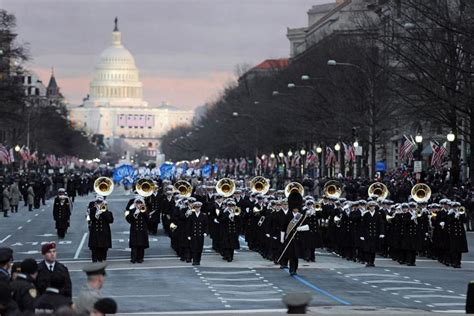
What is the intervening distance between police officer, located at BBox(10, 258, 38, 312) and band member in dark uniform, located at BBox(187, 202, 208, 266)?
781 inches

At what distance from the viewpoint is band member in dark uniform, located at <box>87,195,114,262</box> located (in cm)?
3862

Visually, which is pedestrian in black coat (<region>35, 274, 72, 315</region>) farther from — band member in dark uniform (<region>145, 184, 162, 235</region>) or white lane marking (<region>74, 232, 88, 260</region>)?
band member in dark uniform (<region>145, 184, 162, 235</region>)

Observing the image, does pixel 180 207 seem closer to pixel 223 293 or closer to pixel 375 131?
pixel 223 293

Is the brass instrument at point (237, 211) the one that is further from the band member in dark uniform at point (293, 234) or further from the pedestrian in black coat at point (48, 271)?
the pedestrian in black coat at point (48, 271)

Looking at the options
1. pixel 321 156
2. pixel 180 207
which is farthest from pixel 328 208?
pixel 321 156

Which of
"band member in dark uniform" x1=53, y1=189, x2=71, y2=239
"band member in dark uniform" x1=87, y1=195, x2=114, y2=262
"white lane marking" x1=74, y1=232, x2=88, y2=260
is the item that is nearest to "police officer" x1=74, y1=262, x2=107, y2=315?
"band member in dark uniform" x1=87, y1=195, x2=114, y2=262

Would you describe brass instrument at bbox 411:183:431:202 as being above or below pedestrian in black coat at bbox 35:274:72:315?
above

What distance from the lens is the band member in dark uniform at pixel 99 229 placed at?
38.6m

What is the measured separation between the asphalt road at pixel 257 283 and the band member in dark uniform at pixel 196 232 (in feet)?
1.15

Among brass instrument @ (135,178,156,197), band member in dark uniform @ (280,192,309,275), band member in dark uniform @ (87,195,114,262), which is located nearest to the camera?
band member in dark uniform @ (280,192,309,275)

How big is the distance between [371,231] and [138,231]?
5.75 meters

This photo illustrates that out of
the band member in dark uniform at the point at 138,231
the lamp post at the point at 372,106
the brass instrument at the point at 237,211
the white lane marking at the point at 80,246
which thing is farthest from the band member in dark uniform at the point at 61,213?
the lamp post at the point at 372,106

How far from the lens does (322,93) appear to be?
3524 inches

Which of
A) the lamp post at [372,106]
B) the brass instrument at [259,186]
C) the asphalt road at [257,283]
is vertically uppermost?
the lamp post at [372,106]
